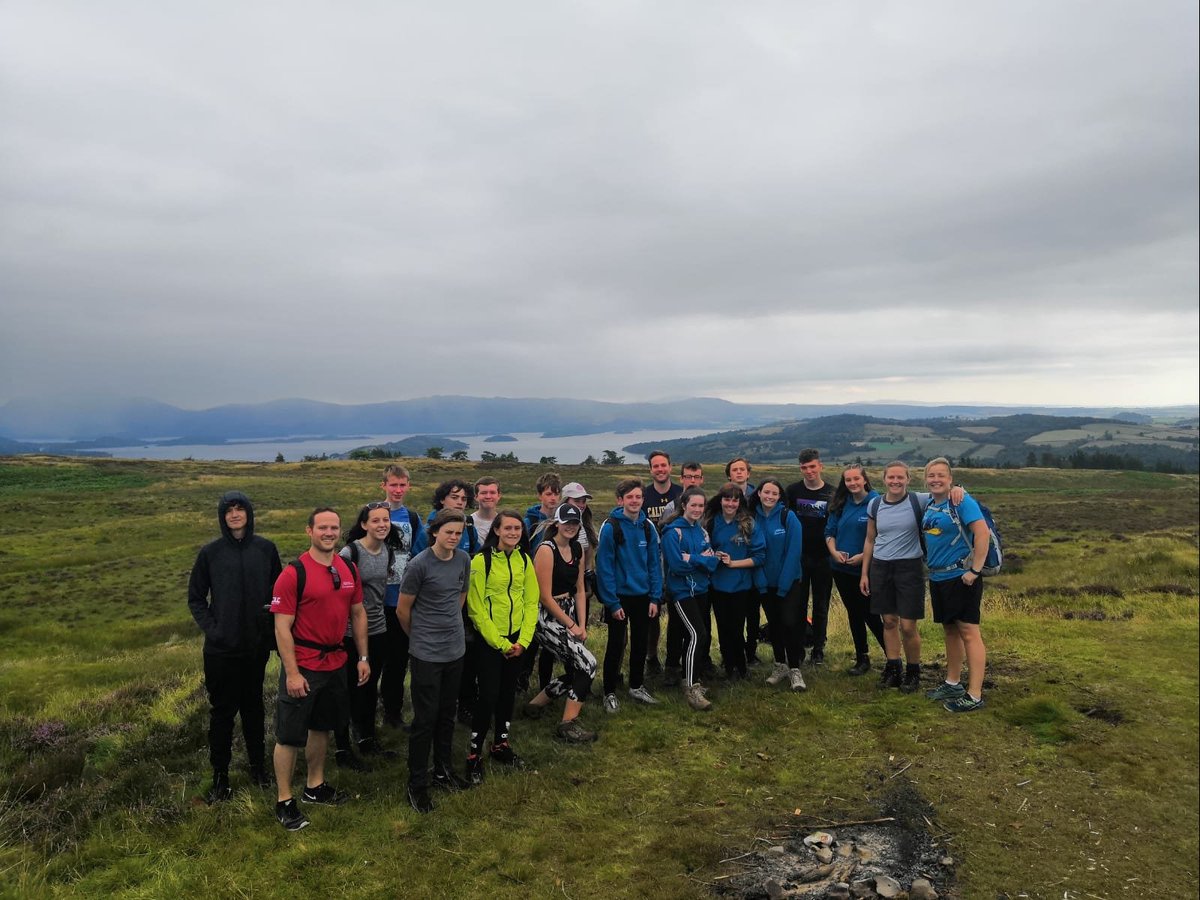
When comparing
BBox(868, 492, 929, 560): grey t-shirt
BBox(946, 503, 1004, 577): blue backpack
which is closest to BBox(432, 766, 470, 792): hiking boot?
BBox(868, 492, 929, 560): grey t-shirt

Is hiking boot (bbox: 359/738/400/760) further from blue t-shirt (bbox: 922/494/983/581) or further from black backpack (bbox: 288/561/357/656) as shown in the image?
blue t-shirt (bbox: 922/494/983/581)

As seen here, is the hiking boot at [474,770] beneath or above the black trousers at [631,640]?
beneath

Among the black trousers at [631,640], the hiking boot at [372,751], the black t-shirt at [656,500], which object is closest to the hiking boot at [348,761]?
the hiking boot at [372,751]

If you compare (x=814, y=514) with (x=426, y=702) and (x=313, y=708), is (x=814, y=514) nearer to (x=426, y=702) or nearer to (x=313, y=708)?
(x=426, y=702)

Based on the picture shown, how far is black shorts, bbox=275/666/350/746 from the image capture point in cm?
508

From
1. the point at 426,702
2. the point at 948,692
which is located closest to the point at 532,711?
the point at 426,702

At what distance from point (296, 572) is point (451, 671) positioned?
1.60 metres

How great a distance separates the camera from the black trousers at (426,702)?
5324mm

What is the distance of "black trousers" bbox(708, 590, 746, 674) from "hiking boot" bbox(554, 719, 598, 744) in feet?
7.11

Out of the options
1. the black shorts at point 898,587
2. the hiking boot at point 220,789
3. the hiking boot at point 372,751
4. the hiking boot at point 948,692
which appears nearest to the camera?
the hiking boot at point 220,789

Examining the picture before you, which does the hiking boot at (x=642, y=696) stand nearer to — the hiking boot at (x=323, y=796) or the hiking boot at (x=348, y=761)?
the hiking boot at (x=348, y=761)

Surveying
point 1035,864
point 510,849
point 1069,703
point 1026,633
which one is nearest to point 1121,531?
point 1026,633

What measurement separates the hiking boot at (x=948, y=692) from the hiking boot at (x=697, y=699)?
8.70 feet

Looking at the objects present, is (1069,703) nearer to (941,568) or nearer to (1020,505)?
(941,568)
